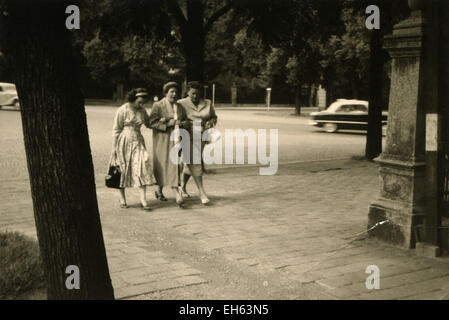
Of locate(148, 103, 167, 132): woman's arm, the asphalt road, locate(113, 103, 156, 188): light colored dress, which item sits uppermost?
locate(148, 103, 167, 132): woman's arm

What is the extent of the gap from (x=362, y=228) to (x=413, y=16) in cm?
262

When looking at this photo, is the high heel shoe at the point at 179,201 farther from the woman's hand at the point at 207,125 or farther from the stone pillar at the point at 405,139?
the stone pillar at the point at 405,139

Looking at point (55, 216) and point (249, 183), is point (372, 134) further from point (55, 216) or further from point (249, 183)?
point (55, 216)

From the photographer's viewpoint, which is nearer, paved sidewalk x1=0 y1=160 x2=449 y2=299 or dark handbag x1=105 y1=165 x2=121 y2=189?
paved sidewalk x1=0 y1=160 x2=449 y2=299

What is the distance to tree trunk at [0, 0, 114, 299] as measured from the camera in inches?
136

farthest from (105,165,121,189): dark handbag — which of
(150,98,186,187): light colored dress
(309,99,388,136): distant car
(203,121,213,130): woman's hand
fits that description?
(309,99,388,136): distant car

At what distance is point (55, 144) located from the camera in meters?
3.55

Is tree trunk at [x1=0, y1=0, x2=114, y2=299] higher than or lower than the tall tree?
lower

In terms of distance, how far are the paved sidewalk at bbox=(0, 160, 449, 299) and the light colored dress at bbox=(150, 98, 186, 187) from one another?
47 cm

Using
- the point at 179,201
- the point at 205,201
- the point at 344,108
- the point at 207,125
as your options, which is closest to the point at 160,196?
the point at 179,201

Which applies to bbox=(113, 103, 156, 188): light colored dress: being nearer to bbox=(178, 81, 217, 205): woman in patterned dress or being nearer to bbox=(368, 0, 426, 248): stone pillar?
bbox=(178, 81, 217, 205): woman in patterned dress

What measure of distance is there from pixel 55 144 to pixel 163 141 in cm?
525

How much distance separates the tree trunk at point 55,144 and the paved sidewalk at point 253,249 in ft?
3.15

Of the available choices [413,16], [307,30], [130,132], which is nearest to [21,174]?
[130,132]
